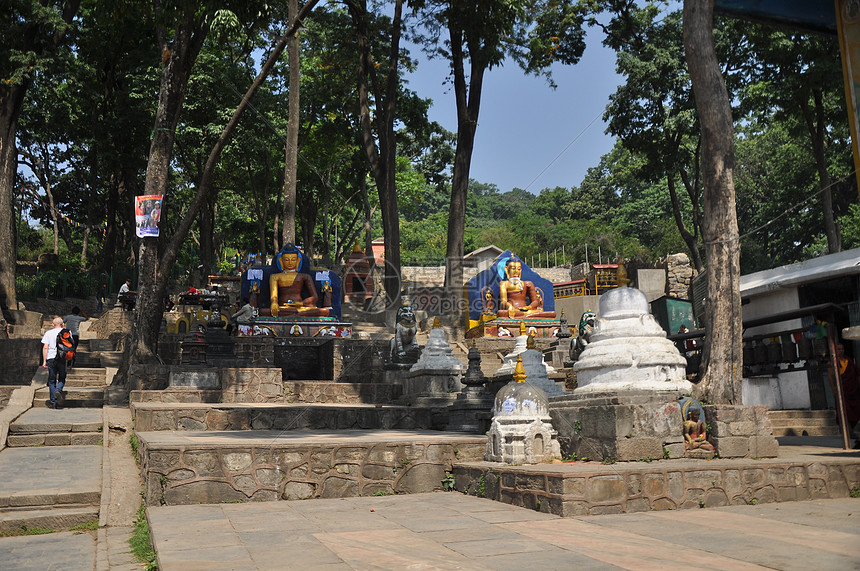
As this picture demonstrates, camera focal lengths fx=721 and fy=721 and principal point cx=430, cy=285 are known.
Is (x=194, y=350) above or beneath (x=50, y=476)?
above

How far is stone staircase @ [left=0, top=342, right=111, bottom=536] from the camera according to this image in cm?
656

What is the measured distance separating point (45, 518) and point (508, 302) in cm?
1894

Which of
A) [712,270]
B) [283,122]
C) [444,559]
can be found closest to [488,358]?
[712,270]

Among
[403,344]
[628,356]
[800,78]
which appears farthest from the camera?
[800,78]

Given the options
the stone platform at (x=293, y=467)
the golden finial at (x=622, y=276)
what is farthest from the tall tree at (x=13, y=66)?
the golden finial at (x=622, y=276)

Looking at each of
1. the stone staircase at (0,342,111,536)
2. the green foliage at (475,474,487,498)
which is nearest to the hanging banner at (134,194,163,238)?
the stone staircase at (0,342,111,536)

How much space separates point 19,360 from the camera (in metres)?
15.8

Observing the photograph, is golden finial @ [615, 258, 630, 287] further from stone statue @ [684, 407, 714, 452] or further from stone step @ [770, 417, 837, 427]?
stone step @ [770, 417, 837, 427]

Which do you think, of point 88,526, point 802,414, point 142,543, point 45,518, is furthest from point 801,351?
point 45,518

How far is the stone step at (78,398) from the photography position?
12.5 metres

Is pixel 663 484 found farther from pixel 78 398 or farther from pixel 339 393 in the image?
pixel 78 398

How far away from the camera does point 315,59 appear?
108ft

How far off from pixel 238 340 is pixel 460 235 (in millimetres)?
10864

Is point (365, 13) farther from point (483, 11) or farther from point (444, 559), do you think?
point (444, 559)
